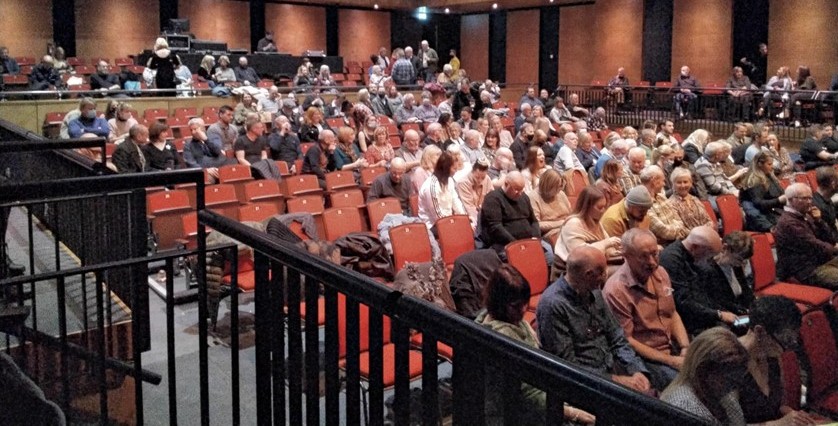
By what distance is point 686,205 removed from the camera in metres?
6.52

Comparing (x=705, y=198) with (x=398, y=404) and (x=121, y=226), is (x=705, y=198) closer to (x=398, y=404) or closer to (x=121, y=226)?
(x=121, y=226)

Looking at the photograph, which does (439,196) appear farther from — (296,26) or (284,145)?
(296,26)

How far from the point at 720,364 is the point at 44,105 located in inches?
450

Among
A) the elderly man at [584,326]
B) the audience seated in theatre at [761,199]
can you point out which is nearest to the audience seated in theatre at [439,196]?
the elderly man at [584,326]

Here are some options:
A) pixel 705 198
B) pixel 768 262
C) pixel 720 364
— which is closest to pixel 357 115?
pixel 705 198

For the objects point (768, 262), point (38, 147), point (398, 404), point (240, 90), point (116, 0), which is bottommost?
point (768, 262)

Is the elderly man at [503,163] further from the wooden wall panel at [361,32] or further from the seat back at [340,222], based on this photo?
the wooden wall panel at [361,32]

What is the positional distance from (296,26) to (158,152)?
15.2 meters

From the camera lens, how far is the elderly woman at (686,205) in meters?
6.41

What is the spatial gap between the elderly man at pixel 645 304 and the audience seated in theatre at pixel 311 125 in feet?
22.7

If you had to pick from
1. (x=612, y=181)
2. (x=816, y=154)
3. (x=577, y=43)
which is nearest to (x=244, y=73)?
(x=577, y=43)

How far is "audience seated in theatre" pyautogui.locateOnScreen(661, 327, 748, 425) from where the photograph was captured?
9.24 ft

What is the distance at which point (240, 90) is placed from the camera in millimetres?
12734

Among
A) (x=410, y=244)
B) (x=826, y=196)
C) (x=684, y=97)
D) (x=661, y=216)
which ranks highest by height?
(x=684, y=97)
